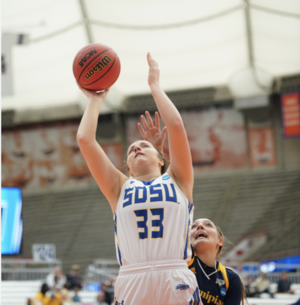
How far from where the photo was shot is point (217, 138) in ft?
78.3

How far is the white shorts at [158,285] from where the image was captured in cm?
229

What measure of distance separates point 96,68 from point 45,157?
23298mm

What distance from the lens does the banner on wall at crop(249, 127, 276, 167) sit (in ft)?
75.4

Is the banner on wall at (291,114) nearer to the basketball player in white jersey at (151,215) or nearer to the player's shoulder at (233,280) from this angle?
the player's shoulder at (233,280)

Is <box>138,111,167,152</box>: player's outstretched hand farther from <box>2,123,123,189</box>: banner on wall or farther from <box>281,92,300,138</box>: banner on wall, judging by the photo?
<box>2,123,123,189</box>: banner on wall

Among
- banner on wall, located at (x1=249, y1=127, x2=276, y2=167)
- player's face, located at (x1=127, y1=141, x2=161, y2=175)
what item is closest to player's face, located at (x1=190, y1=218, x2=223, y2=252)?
player's face, located at (x1=127, y1=141, x2=161, y2=175)

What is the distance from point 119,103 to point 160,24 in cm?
465

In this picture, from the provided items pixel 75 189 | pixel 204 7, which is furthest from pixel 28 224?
pixel 204 7

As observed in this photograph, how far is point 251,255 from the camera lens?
18766 mm

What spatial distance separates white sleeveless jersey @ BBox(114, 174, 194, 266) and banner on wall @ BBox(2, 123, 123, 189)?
2215 centimetres

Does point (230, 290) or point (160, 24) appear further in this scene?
point (160, 24)

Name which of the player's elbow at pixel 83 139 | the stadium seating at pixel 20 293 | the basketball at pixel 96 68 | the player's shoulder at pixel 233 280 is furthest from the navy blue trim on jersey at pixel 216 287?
the stadium seating at pixel 20 293

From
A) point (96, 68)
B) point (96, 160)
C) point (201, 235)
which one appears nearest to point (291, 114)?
point (201, 235)

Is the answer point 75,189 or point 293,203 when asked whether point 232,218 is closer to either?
point 293,203
